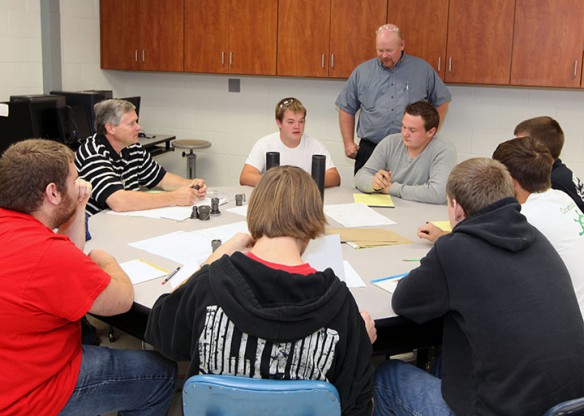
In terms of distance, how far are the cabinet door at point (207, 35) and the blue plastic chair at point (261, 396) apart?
4.19 metres

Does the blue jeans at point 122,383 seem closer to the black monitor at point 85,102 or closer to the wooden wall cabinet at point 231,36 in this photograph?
the black monitor at point 85,102

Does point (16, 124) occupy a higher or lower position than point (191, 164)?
higher

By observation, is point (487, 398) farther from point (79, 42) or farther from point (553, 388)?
point (79, 42)

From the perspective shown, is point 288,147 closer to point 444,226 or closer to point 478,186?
point 444,226

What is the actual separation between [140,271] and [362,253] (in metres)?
0.83

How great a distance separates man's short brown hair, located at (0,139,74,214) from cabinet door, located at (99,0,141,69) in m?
4.04

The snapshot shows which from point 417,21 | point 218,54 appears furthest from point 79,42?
point 417,21

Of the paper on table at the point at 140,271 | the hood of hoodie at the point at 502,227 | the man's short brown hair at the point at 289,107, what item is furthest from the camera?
the man's short brown hair at the point at 289,107

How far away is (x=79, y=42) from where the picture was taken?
5.39m

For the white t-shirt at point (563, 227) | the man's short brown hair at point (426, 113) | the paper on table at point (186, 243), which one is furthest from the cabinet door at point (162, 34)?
the white t-shirt at point (563, 227)

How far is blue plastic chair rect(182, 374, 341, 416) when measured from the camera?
1241 mm

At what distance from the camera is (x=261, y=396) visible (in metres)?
1.24

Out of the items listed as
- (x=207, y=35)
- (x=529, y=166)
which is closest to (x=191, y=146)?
(x=207, y=35)

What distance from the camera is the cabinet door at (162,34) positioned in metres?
5.28
